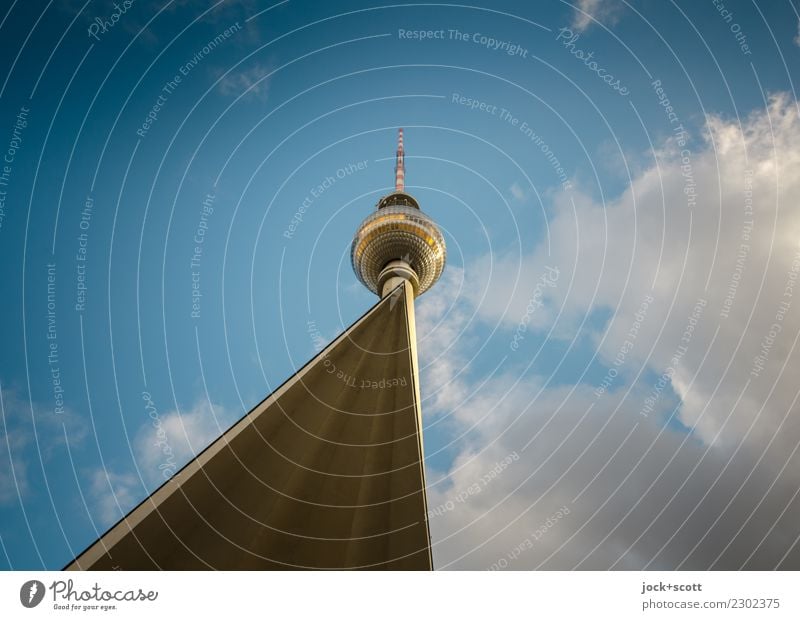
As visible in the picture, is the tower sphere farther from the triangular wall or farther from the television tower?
the triangular wall

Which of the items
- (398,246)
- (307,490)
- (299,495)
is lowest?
(299,495)

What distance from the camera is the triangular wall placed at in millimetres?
9844

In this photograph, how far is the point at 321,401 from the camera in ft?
58.3

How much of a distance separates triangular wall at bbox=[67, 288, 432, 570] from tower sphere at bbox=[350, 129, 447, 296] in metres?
19.2

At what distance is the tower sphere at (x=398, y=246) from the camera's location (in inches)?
1447

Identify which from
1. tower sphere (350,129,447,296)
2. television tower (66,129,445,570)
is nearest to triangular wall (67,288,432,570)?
television tower (66,129,445,570)

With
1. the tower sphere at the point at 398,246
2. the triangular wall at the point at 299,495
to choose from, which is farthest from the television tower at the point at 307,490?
the tower sphere at the point at 398,246

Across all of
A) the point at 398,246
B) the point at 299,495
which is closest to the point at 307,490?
the point at 299,495

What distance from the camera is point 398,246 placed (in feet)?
123

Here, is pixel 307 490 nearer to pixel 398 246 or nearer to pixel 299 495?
pixel 299 495

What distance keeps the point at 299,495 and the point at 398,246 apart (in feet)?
88.1
